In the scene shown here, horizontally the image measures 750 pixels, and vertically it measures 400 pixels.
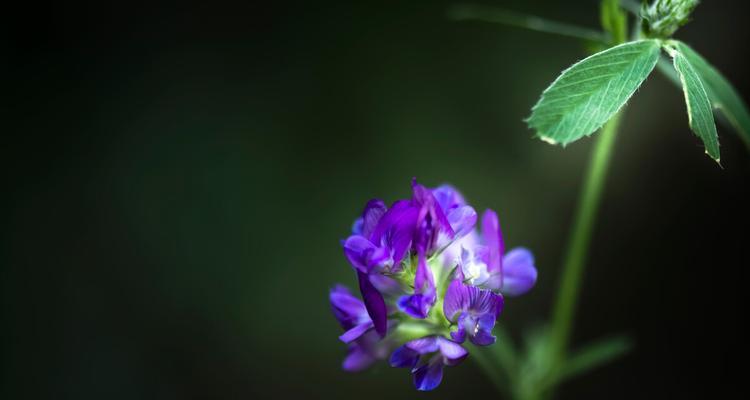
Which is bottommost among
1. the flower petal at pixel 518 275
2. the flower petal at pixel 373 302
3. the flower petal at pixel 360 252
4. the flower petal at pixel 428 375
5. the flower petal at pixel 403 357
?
the flower petal at pixel 428 375

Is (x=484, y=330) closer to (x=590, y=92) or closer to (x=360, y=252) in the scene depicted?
(x=360, y=252)

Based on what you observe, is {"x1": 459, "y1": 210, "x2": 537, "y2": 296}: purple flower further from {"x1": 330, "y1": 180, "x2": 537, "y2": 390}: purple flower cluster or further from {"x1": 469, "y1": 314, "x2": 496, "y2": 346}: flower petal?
{"x1": 469, "y1": 314, "x2": 496, "y2": 346}: flower petal

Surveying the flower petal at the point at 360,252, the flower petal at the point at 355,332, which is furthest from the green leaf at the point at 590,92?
the flower petal at the point at 355,332

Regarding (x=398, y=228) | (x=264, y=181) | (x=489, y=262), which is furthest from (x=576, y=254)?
(x=264, y=181)

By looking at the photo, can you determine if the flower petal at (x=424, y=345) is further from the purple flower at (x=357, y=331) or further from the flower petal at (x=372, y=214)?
the flower petal at (x=372, y=214)

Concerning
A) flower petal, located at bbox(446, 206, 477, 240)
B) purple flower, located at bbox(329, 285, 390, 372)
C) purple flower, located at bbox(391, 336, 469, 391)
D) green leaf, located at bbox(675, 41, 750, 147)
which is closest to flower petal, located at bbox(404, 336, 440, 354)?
purple flower, located at bbox(391, 336, 469, 391)

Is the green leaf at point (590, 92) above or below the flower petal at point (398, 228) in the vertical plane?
above

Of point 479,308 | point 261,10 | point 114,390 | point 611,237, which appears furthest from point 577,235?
point 114,390
